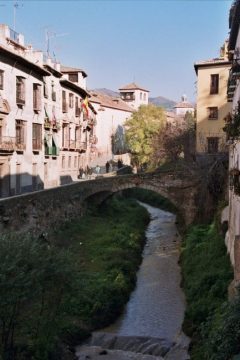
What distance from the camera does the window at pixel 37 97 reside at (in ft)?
128

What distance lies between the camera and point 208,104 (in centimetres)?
4231

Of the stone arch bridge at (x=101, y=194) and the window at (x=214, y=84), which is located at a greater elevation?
the window at (x=214, y=84)

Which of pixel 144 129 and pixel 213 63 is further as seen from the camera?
pixel 144 129

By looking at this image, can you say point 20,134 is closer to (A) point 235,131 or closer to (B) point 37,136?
(B) point 37,136

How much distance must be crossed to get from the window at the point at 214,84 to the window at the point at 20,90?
15.4 metres

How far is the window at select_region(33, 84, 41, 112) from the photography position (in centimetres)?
3912

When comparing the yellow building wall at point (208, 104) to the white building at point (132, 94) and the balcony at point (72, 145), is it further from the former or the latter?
the white building at point (132, 94)

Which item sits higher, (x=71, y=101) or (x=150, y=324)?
(x=71, y=101)

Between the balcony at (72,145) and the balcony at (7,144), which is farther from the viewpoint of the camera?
the balcony at (72,145)

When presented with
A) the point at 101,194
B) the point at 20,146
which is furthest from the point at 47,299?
the point at 101,194

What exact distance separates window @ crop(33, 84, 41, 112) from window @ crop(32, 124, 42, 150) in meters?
1.37

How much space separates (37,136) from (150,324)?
21.3 meters

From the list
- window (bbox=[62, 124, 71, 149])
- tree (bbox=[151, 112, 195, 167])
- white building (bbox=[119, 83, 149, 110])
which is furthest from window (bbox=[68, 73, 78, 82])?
white building (bbox=[119, 83, 149, 110])

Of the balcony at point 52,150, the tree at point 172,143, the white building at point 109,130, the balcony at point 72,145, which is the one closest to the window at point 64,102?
the balcony at point 72,145
